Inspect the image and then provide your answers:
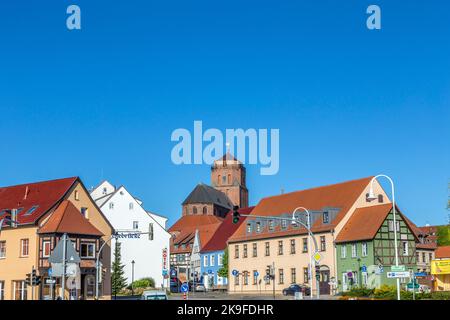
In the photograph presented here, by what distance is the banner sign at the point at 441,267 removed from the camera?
67.6 metres

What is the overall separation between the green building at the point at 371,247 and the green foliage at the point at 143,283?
82.3 feet

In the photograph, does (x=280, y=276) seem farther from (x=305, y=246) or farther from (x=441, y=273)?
(x=441, y=273)

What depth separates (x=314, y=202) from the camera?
271 ft

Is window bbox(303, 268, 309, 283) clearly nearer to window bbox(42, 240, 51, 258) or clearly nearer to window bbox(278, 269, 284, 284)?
window bbox(278, 269, 284, 284)

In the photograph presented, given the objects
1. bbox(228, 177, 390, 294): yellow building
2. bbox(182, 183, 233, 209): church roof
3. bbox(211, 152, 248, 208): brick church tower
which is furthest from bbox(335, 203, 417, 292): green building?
bbox(211, 152, 248, 208): brick church tower

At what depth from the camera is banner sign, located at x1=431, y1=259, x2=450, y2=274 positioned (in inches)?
2659

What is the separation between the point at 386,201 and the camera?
259ft

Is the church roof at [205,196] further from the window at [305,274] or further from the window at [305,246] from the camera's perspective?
the window at [305,274]

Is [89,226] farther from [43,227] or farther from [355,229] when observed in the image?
[355,229]

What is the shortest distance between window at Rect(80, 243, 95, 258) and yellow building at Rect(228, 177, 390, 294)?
19932mm
